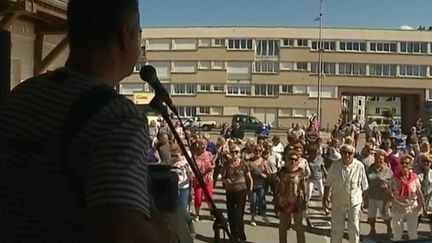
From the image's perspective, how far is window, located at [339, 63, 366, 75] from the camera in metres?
66.6

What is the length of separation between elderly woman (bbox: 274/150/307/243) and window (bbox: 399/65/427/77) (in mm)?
61357

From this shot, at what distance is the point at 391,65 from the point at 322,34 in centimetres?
752

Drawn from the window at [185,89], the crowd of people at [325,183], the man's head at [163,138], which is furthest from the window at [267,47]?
the man's head at [163,138]

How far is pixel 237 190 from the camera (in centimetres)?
975

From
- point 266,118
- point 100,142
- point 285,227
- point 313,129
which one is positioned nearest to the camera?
point 100,142

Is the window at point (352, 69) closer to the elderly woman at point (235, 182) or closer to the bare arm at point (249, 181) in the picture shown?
the bare arm at point (249, 181)

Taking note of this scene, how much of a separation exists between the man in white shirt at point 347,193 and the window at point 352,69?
5908 centimetres

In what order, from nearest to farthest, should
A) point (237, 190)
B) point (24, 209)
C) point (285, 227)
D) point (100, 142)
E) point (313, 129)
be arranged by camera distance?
point (100, 142), point (24, 209), point (285, 227), point (237, 190), point (313, 129)

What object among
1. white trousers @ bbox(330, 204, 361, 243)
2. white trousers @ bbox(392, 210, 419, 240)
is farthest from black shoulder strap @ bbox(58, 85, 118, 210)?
white trousers @ bbox(392, 210, 419, 240)

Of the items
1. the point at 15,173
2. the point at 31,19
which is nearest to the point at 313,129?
the point at 31,19

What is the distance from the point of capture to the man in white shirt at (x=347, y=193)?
8.38m

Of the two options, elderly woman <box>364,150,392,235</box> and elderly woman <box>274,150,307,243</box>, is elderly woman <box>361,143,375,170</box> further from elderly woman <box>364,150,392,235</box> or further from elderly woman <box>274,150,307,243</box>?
elderly woman <box>274,150,307,243</box>

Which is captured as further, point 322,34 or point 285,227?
point 322,34

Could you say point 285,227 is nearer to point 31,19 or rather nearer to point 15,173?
point 31,19
